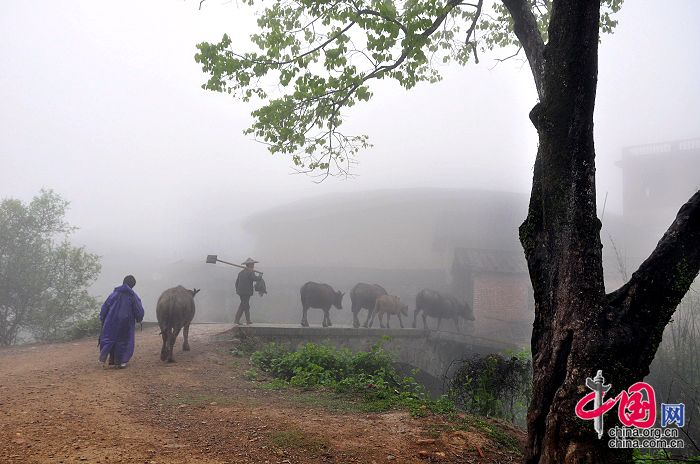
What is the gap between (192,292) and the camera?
1111cm

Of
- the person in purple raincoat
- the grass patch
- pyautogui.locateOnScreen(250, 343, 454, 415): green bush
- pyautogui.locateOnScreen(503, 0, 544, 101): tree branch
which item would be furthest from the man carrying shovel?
pyautogui.locateOnScreen(503, 0, 544, 101): tree branch

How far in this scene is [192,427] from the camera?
547cm

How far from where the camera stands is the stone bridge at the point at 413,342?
14204mm

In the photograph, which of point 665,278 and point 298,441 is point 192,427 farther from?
point 665,278

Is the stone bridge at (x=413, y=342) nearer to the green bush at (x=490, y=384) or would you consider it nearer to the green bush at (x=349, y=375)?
the green bush at (x=349, y=375)

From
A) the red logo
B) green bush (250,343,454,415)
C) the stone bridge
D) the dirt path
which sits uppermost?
the red logo

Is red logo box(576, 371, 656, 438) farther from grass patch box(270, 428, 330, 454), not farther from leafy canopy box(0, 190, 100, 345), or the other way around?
leafy canopy box(0, 190, 100, 345)

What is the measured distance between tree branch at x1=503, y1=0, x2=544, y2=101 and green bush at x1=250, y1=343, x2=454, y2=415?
470cm

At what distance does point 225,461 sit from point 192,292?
727 cm

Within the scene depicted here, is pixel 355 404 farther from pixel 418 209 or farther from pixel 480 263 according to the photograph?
pixel 418 209

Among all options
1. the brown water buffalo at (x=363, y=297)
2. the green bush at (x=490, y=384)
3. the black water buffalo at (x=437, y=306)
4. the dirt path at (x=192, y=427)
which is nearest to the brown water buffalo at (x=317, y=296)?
the brown water buffalo at (x=363, y=297)

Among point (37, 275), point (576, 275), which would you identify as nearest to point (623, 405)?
point (576, 275)

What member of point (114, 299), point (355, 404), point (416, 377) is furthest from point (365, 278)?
point (355, 404)

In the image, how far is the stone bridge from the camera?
14204mm
